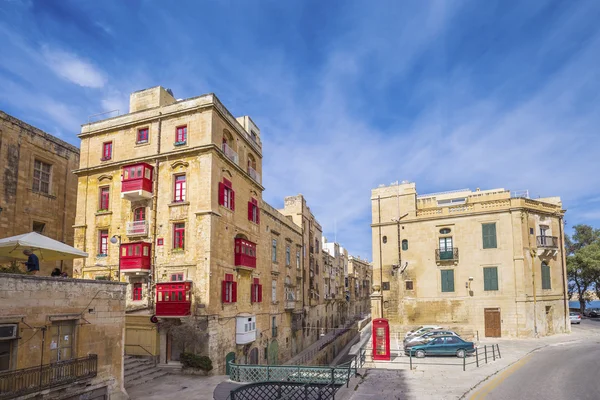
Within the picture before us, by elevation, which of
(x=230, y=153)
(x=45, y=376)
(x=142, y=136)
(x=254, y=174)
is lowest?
(x=45, y=376)

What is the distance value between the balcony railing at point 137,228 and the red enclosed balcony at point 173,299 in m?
3.48

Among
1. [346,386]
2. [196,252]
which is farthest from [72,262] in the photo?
[346,386]

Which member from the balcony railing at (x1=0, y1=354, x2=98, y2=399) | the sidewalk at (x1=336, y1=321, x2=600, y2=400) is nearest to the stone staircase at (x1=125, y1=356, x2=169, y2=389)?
the balcony railing at (x1=0, y1=354, x2=98, y2=399)

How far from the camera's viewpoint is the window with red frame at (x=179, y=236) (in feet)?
77.4

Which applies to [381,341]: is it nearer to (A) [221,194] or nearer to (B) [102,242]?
(A) [221,194]

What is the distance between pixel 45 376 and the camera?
12.6 meters

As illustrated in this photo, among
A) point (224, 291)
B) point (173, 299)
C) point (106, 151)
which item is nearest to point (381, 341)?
point (224, 291)

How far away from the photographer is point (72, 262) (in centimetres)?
2736

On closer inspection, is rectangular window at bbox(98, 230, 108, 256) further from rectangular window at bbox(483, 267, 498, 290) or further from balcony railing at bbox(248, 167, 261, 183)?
rectangular window at bbox(483, 267, 498, 290)

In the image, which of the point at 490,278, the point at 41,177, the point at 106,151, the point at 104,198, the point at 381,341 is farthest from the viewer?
the point at 490,278

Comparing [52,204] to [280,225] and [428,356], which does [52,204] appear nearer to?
[280,225]

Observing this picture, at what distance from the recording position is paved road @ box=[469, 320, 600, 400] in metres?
14.6

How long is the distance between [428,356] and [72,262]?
22587 millimetres

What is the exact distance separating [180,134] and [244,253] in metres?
8.16
